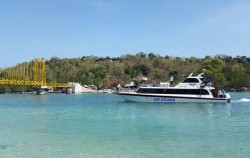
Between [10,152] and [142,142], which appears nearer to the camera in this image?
[10,152]

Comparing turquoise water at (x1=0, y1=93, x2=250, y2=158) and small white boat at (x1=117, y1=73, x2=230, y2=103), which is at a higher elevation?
small white boat at (x1=117, y1=73, x2=230, y2=103)

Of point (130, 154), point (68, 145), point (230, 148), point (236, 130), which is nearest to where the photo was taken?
point (130, 154)

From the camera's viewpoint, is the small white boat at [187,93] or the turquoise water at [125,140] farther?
the small white boat at [187,93]

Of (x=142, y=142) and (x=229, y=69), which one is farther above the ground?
(x=229, y=69)

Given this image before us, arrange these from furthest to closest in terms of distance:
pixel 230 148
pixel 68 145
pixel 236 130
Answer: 1. pixel 236 130
2. pixel 68 145
3. pixel 230 148

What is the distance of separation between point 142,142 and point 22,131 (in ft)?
35.7

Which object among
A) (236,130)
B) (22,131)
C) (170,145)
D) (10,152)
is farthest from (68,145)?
(236,130)

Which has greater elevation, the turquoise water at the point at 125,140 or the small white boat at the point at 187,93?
the small white boat at the point at 187,93

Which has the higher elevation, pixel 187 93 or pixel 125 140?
pixel 187 93

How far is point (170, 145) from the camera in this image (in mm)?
22969

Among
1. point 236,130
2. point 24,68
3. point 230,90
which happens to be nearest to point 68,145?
point 236,130

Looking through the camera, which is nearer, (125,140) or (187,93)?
(125,140)

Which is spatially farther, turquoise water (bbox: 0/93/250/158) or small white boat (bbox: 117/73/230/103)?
small white boat (bbox: 117/73/230/103)

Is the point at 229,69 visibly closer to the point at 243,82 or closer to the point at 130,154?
the point at 243,82
